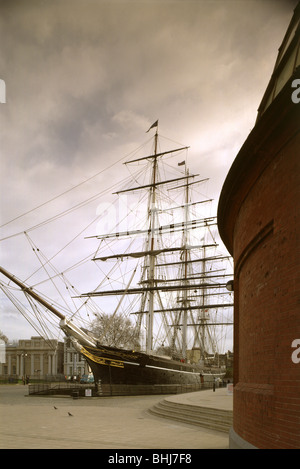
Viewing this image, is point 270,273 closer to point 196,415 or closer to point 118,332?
point 196,415

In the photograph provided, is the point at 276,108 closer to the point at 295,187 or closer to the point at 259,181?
the point at 295,187

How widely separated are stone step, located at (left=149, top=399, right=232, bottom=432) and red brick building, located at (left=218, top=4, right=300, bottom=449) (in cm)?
551

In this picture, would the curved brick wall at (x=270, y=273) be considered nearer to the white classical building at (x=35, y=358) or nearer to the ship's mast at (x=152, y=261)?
the ship's mast at (x=152, y=261)

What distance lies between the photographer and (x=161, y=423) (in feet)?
50.4

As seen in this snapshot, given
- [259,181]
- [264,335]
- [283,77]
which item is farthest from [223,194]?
[264,335]

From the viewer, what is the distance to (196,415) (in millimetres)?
15898

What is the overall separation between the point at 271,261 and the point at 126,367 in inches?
1077

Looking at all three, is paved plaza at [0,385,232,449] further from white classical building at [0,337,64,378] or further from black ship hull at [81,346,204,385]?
white classical building at [0,337,64,378]

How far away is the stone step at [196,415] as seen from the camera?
13938 millimetres

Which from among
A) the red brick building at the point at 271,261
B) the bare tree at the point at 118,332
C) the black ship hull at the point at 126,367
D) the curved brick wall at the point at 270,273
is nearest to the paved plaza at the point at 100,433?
the red brick building at the point at 271,261

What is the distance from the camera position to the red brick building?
5754 mm

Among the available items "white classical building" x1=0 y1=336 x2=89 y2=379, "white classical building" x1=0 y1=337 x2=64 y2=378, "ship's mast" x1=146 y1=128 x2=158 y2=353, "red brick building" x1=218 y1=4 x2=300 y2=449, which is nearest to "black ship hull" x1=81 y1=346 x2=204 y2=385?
"ship's mast" x1=146 y1=128 x2=158 y2=353

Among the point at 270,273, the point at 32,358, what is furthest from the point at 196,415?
the point at 32,358
